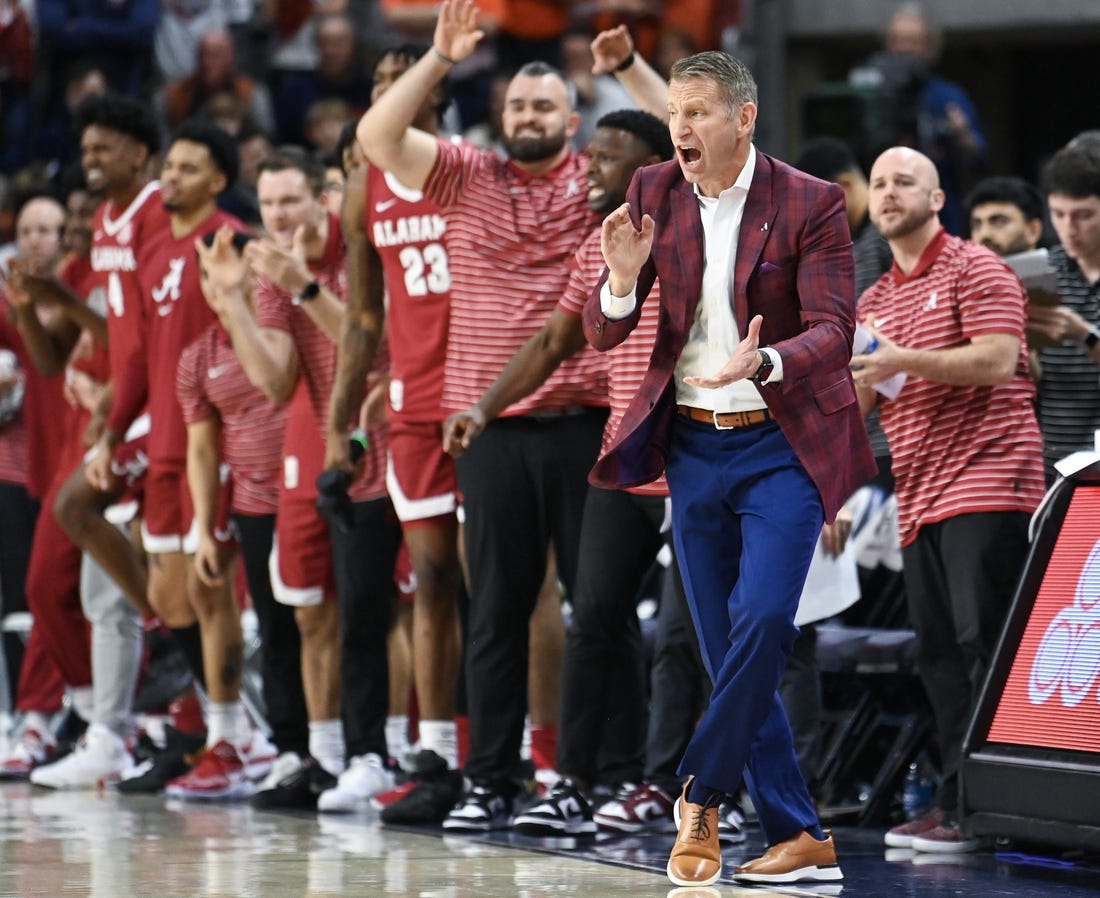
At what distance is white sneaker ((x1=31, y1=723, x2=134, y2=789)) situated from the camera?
8.85 metres

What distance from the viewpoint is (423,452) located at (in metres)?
7.49

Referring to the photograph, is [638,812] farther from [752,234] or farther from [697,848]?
[752,234]

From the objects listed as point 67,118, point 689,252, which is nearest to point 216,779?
point 689,252

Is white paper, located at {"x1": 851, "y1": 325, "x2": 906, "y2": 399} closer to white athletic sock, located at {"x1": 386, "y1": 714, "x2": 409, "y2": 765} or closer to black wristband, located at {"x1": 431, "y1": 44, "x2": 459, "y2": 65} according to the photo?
black wristband, located at {"x1": 431, "y1": 44, "x2": 459, "y2": 65}

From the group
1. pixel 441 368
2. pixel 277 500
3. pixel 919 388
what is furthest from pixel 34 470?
pixel 919 388

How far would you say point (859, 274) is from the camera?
8500 mm

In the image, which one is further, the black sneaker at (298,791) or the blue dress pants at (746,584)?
the black sneaker at (298,791)

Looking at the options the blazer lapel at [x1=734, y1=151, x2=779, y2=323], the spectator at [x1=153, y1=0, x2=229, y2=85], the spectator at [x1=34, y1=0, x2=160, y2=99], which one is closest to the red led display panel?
the blazer lapel at [x1=734, y1=151, x2=779, y2=323]

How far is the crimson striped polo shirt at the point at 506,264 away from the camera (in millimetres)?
7074

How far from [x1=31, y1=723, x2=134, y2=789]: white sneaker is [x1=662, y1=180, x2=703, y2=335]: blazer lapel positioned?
4121 mm

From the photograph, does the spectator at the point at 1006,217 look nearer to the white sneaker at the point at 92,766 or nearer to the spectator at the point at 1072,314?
the spectator at the point at 1072,314

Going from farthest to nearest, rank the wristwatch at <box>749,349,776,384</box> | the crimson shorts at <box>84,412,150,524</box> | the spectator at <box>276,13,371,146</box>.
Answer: the spectator at <box>276,13,371,146</box>
the crimson shorts at <box>84,412,150,524</box>
the wristwatch at <box>749,349,776,384</box>

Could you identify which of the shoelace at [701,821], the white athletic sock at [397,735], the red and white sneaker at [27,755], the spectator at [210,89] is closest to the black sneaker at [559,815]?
the shoelace at [701,821]

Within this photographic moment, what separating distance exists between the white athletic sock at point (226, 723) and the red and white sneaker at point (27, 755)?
1.25 metres
